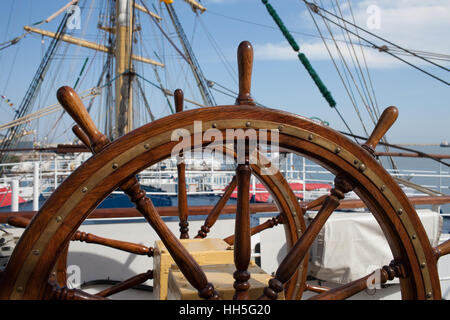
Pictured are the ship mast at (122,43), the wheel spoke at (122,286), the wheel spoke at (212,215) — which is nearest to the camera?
the wheel spoke at (122,286)

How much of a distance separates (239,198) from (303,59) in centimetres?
347

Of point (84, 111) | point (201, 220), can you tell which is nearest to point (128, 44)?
point (201, 220)

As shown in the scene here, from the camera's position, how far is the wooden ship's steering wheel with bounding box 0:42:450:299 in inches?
27.7

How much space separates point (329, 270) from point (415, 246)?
1217 millimetres

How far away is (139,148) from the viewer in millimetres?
730

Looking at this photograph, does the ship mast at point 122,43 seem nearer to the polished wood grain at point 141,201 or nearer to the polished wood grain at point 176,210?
the polished wood grain at point 176,210

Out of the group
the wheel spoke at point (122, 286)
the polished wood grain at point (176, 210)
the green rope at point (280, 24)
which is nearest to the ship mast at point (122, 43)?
the green rope at point (280, 24)

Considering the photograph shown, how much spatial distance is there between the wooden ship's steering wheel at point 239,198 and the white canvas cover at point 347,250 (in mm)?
1050

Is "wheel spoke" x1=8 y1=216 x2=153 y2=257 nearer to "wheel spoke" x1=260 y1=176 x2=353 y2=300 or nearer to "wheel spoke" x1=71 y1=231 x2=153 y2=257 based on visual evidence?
"wheel spoke" x1=71 y1=231 x2=153 y2=257

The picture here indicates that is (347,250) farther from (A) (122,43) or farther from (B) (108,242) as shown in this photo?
(A) (122,43)

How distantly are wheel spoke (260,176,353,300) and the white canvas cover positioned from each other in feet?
3.82

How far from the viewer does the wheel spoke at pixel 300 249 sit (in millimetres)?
825

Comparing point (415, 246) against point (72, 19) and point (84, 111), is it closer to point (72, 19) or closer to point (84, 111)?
point (84, 111)
